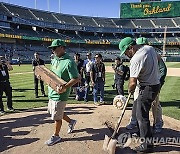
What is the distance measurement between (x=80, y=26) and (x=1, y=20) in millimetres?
25031

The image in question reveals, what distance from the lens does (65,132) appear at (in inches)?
257

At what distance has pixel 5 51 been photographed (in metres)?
54.4

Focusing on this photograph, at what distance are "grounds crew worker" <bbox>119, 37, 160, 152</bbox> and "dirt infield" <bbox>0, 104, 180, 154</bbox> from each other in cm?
54

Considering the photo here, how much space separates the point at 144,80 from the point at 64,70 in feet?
5.66

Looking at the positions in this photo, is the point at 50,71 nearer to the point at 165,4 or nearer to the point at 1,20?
the point at 1,20

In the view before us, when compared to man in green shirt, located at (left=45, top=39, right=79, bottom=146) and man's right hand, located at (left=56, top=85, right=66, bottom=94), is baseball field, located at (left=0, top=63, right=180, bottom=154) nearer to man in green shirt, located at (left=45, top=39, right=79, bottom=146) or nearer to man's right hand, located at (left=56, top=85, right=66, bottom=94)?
man in green shirt, located at (left=45, top=39, right=79, bottom=146)

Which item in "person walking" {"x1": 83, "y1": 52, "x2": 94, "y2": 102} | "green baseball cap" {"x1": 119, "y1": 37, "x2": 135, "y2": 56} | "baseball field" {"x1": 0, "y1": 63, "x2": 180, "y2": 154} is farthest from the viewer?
"person walking" {"x1": 83, "y1": 52, "x2": 94, "y2": 102}

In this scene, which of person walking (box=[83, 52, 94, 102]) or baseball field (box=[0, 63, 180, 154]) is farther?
person walking (box=[83, 52, 94, 102])

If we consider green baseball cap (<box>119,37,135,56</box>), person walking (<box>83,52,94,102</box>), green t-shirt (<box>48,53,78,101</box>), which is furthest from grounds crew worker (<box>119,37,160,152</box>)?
person walking (<box>83,52,94,102</box>)

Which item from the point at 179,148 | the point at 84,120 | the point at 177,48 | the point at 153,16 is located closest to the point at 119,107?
the point at 84,120

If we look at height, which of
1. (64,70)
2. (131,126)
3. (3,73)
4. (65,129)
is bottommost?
(65,129)

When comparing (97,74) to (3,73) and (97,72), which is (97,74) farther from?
(3,73)

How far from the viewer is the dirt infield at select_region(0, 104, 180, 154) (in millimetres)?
5504

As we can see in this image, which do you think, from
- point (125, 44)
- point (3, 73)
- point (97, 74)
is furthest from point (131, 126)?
point (3, 73)
